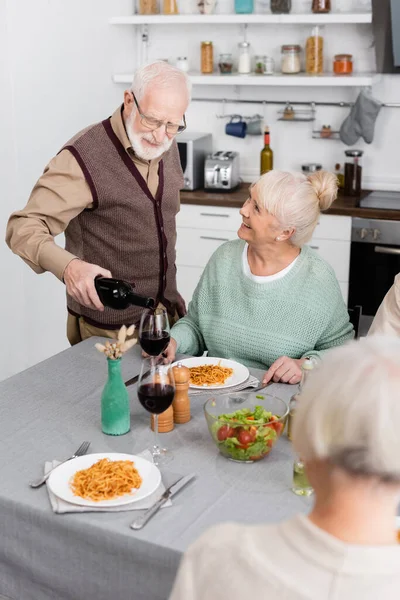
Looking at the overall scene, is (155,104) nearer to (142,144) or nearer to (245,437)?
(142,144)

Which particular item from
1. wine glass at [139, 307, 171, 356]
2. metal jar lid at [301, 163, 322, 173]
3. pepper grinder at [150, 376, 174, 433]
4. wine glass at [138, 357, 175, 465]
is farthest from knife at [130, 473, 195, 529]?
metal jar lid at [301, 163, 322, 173]

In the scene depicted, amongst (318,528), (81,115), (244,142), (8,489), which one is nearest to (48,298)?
(81,115)

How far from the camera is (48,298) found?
4.46 meters

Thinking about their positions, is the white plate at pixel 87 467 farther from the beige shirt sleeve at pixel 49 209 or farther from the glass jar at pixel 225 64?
the glass jar at pixel 225 64

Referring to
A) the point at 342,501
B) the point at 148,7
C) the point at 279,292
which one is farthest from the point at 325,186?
the point at 148,7

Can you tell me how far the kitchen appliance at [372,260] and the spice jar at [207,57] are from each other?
1.26 meters

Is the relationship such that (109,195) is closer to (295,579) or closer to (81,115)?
(295,579)

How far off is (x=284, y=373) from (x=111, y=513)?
0.77 m

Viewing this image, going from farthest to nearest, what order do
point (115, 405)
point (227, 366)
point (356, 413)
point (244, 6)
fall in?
point (244, 6), point (227, 366), point (115, 405), point (356, 413)

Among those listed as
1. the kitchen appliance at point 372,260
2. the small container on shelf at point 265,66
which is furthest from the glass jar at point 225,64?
the kitchen appliance at point 372,260

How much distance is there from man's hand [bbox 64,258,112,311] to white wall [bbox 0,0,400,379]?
6.54ft

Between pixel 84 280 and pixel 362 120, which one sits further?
pixel 362 120

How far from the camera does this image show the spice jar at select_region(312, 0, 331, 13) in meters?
4.22

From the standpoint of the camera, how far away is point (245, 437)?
1703mm
